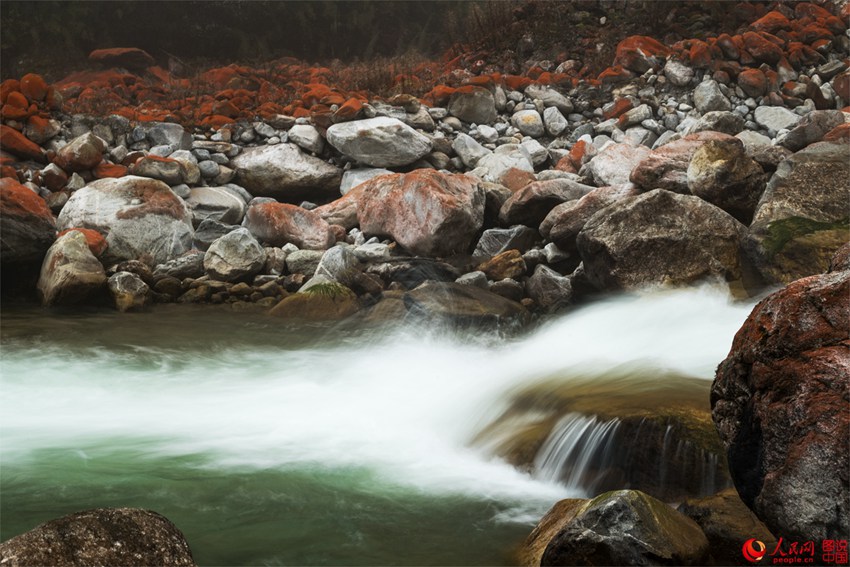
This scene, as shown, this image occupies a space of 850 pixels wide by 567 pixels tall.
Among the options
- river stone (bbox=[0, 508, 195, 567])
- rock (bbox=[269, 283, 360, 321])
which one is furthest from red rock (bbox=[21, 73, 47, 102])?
river stone (bbox=[0, 508, 195, 567])

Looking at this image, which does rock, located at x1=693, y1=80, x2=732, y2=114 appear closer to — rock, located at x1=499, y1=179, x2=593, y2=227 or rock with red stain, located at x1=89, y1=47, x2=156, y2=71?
rock, located at x1=499, y1=179, x2=593, y2=227

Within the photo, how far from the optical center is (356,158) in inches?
452

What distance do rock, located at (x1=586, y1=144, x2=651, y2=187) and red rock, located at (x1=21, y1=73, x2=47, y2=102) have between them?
817cm

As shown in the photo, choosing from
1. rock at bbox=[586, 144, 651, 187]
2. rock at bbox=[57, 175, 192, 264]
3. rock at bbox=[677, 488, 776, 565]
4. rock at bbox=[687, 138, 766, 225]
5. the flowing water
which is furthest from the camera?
rock at bbox=[586, 144, 651, 187]

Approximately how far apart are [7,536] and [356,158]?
8398 mm

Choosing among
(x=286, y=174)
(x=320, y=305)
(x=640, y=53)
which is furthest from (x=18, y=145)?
(x=640, y=53)

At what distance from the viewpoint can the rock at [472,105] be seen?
12828 mm

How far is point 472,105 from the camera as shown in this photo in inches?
505

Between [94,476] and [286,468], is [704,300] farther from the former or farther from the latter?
[94,476]

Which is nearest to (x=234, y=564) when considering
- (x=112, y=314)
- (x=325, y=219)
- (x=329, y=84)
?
(x=112, y=314)

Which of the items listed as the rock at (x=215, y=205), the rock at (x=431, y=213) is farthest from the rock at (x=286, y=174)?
the rock at (x=431, y=213)

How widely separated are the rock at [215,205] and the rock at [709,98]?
23.8ft

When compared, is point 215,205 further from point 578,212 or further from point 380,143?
point 578,212

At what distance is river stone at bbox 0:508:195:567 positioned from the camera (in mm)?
2365
